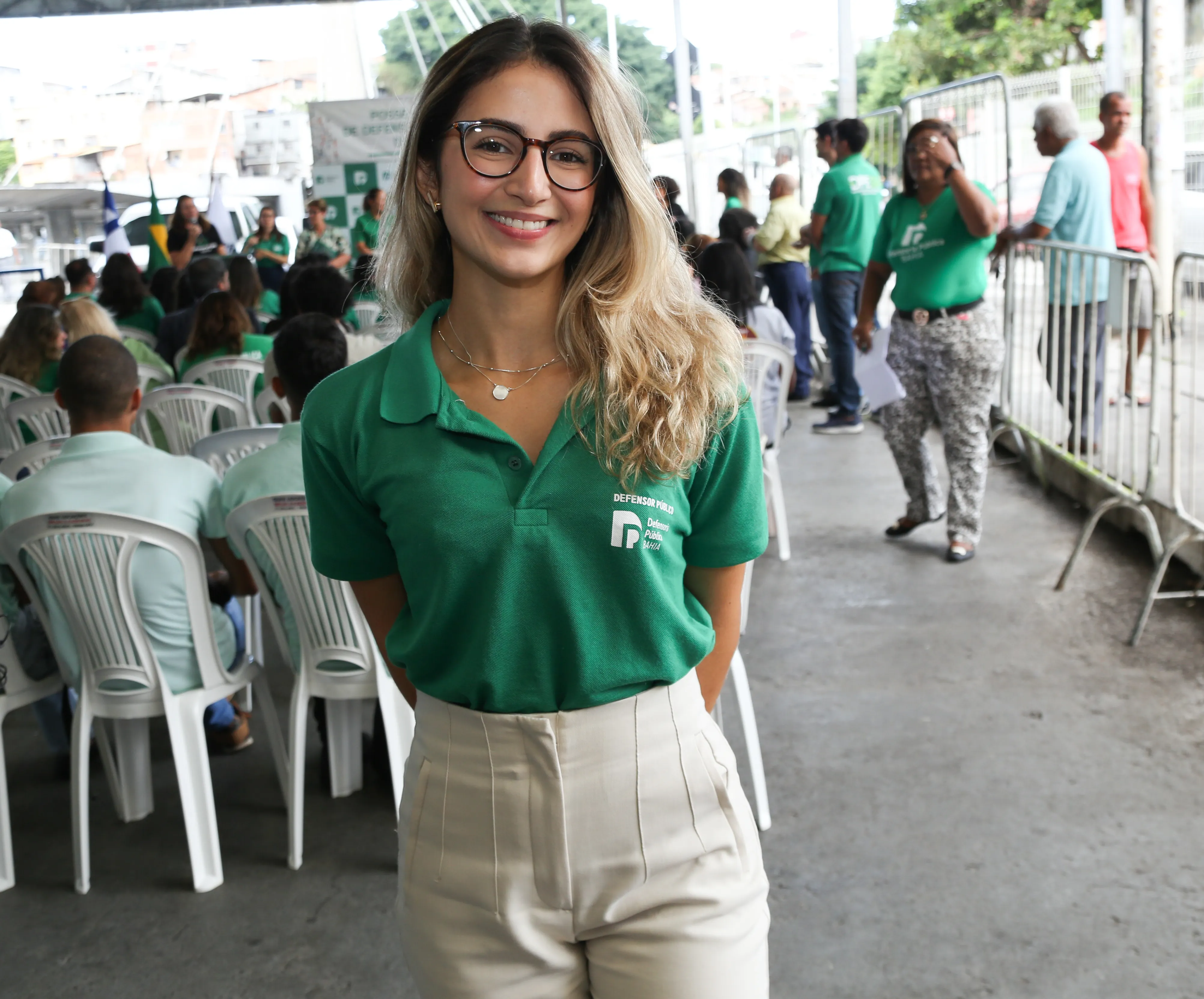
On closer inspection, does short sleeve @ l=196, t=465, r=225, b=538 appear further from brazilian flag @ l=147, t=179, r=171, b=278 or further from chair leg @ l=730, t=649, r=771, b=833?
brazilian flag @ l=147, t=179, r=171, b=278

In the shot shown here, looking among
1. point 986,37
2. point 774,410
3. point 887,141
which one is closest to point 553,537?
point 774,410

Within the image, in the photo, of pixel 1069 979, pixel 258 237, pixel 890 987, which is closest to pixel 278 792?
pixel 890 987

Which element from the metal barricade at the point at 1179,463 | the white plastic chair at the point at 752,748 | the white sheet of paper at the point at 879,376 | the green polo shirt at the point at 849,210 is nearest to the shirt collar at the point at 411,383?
the white plastic chair at the point at 752,748

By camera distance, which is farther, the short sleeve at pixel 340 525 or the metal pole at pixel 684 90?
the metal pole at pixel 684 90

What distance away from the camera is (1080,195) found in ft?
19.3

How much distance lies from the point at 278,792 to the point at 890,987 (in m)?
1.82

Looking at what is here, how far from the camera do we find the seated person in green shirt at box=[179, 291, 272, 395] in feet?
18.6

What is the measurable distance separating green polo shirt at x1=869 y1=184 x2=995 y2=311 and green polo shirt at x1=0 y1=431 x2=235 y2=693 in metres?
3.01

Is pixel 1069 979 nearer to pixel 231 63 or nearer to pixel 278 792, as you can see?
pixel 278 792

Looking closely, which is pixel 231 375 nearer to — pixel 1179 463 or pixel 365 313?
pixel 365 313

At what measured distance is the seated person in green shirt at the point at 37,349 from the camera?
5590 millimetres

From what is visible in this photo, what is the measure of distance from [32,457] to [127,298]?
3557 mm

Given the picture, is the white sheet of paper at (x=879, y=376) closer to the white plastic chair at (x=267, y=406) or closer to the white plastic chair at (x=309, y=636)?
the white plastic chair at (x=267, y=406)

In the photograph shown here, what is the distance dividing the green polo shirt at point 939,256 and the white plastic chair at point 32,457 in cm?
324
